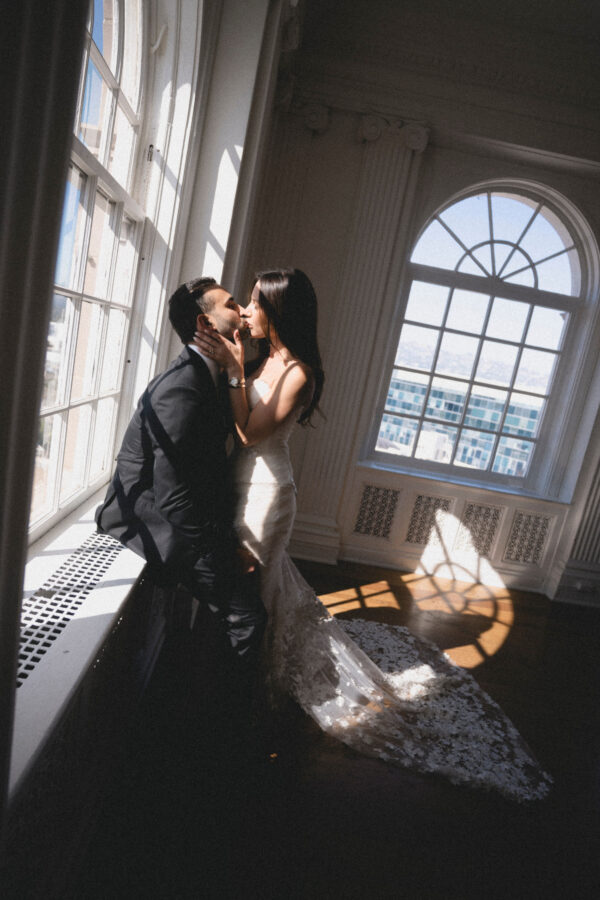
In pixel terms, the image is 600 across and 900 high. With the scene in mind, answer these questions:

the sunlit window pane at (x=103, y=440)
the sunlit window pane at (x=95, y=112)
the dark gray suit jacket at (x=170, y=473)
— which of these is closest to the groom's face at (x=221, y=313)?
the dark gray suit jacket at (x=170, y=473)

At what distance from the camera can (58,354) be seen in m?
1.64

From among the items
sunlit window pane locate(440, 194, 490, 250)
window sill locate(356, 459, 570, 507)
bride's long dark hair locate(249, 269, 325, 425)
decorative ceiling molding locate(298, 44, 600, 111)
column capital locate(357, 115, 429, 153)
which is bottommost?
window sill locate(356, 459, 570, 507)

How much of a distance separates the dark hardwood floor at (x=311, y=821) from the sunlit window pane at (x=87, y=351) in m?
1.26

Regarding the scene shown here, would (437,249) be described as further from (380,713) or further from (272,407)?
(380,713)

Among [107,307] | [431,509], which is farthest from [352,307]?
[107,307]

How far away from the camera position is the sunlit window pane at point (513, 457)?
14.6ft

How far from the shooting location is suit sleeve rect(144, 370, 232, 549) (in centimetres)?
151

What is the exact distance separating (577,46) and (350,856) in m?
4.83

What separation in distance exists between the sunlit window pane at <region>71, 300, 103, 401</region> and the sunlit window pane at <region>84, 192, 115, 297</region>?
69mm

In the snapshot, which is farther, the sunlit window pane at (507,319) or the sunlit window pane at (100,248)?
the sunlit window pane at (507,319)

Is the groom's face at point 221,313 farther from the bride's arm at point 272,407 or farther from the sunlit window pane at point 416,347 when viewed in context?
the sunlit window pane at point 416,347

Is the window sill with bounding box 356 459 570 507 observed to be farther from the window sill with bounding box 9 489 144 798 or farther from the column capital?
the window sill with bounding box 9 489 144 798

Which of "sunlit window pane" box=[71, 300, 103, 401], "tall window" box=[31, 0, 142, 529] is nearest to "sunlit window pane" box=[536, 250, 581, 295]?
"tall window" box=[31, 0, 142, 529]

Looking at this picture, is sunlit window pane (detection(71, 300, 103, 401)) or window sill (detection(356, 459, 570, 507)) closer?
sunlit window pane (detection(71, 300, 103, 401))
